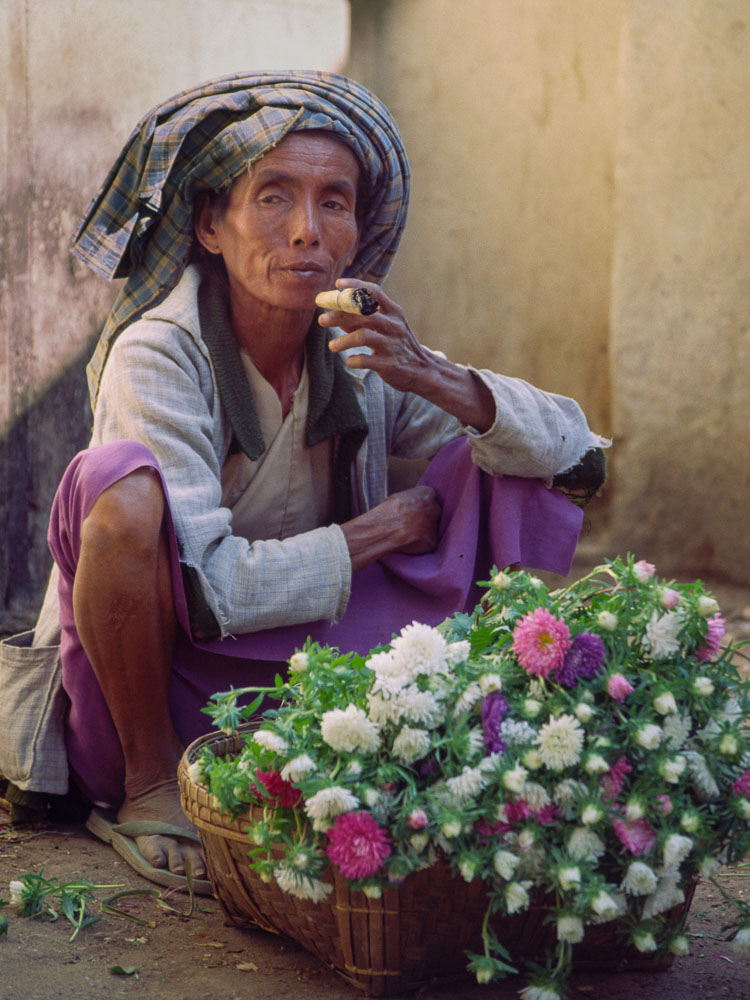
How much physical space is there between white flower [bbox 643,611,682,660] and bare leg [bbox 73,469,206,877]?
1105mm

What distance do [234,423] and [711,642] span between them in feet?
4.50

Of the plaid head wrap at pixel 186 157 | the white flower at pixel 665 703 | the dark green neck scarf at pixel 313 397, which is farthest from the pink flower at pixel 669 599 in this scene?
the plaid head wrap at pixel 186 157

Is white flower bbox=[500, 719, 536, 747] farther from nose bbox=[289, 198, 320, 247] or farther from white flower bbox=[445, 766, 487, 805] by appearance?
nose bbox=[289, 198, 320, 247]

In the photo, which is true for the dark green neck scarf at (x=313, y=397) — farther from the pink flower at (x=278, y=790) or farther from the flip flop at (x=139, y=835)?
the pink flower at (x=278, y=790)

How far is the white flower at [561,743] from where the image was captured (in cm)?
167

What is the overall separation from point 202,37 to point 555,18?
1.35 m

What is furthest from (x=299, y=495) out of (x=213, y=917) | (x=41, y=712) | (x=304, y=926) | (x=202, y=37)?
(x=202, y=37)

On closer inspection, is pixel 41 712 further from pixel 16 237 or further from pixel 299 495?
pixel 16 237

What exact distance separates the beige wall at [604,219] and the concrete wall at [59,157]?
595 mm

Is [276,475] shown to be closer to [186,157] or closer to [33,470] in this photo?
[186,157]

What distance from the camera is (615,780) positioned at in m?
1.72

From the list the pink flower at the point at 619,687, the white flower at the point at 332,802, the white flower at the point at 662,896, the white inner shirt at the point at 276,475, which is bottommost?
the white flower at the point at 662,896

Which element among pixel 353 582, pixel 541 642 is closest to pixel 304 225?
pixel 353 582

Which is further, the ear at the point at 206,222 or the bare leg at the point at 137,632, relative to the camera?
the ear at the point at 206,222
